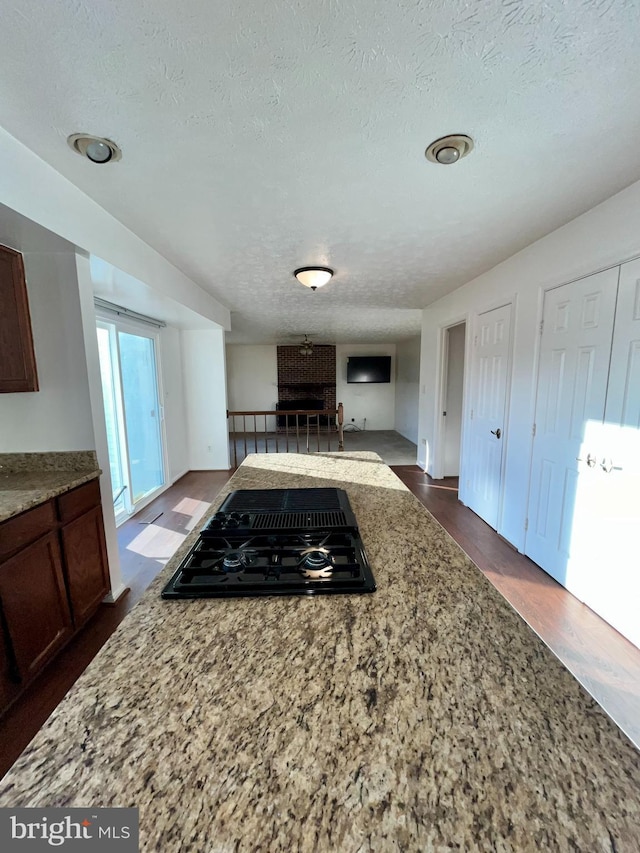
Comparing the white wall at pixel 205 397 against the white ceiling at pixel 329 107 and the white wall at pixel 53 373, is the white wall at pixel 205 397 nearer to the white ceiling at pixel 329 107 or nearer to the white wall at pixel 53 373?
the white ceiling at pixel 329 107

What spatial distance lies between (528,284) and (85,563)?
11.3 feet

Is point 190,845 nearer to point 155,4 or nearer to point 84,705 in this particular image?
point 84,705

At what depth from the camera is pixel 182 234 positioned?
7.10 ft

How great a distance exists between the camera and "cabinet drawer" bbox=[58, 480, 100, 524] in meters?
1.75

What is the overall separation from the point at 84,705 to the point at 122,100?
1.67 m

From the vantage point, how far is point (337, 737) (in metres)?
0.47

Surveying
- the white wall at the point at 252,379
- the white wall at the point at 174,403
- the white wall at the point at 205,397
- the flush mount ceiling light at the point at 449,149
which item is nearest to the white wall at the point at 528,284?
the flush mount ceiling light at the point at 449,149

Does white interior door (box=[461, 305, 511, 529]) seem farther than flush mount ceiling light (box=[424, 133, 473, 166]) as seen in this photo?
Yes

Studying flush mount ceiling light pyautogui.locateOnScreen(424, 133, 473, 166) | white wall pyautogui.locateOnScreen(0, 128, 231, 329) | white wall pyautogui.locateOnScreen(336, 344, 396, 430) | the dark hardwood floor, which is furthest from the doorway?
white wall pyautogui.locateOnScreen(336, 344, 396, 430)

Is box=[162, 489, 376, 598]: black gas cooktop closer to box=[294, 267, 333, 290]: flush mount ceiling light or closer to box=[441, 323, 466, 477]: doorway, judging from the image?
box=[294, 267, 333, 290]: flush mount ceiling light

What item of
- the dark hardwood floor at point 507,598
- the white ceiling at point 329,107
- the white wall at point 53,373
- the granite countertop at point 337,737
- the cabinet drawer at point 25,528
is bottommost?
the dark hardwood floor at point 507,598

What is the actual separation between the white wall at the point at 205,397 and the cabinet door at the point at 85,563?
2913mm

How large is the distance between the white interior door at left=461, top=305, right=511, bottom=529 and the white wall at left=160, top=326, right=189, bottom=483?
3585mm

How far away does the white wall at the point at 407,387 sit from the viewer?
6938 millimetres
